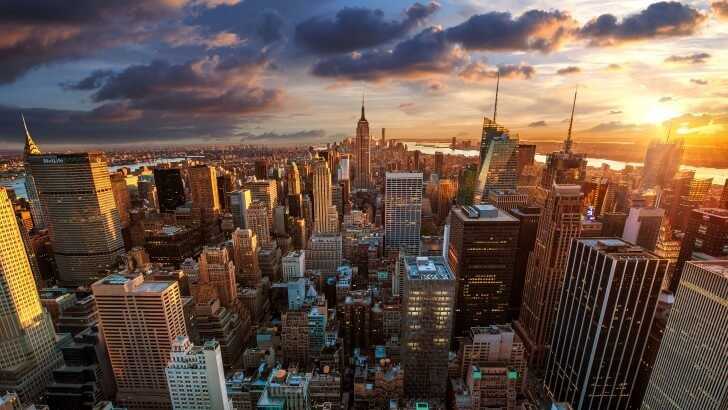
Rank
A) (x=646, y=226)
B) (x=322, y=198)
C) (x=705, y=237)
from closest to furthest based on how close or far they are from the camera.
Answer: (x=705, y=237), (x=646, y=226), (x=322, y=198)

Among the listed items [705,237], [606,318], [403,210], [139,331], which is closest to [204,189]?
[403,210]

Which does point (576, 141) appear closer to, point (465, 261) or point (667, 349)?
point (465, 261)

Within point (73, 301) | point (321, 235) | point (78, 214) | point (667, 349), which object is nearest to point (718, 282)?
point (667, 349)

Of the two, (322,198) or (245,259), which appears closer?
(245,259)

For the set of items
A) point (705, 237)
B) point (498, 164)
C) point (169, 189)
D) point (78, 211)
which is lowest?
point (169, 189)

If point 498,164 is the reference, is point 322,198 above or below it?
below

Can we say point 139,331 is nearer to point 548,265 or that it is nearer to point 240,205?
point 548,265
